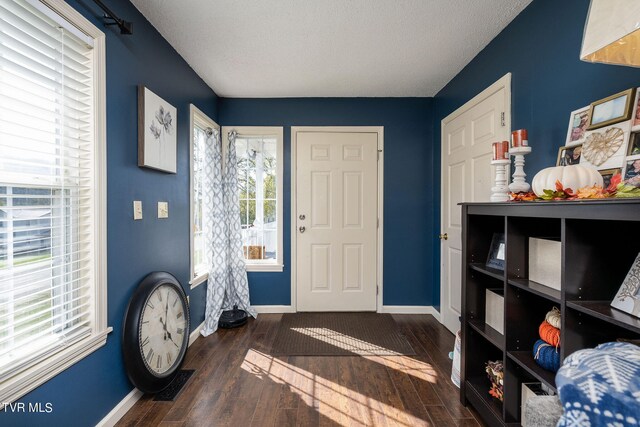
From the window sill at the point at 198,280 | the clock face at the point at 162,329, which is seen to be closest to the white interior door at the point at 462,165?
the clock face at the point at 162,329

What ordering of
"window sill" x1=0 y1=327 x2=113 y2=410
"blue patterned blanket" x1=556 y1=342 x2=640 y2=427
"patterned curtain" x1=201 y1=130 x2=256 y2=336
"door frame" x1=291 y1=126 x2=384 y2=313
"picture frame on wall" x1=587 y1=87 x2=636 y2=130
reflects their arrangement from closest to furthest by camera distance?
"blue patterned blanket" x1=556 y1=342 x2=640 y2=427, "window sill" x1=0 y1=327 x2=113 y2=410, "picture frame on wall" x1=587 y1=87 x2=636 y2=130, "patterned curtain" x1=201 y1=130 x2=256 y2=336, "door frame" x1=291 y1=126 x2=384 y2=313

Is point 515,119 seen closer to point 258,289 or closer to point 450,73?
point 450,73

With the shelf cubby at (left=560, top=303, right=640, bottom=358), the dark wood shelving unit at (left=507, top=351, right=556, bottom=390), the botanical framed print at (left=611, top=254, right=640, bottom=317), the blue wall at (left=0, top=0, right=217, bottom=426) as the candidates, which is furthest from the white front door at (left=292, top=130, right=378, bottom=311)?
the botanical framed print at (left=611, top=254, right=640, bottom=317)

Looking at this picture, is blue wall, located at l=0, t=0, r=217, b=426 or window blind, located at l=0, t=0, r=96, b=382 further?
blue wall, located at l=0, t=0, r=217, b=426

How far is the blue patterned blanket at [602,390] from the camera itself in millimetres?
538

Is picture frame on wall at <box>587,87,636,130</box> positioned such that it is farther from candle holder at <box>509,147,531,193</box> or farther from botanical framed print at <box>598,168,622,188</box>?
candle holder at <box>509,147,531,193</box>

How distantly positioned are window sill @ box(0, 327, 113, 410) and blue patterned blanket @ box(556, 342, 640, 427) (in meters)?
1.70

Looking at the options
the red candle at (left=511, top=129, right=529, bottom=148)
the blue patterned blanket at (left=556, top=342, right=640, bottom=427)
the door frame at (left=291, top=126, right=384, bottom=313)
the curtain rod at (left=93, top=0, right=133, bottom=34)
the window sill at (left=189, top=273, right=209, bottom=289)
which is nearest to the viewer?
the blue patterned blanket at (left=556, top=342, right=640, bottom=427)

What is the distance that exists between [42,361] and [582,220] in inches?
87.7

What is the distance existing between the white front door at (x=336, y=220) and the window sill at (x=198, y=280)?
99cm

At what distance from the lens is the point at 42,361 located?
126cm

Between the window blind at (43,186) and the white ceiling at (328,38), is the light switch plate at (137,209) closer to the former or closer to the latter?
the window blind at (43,186)

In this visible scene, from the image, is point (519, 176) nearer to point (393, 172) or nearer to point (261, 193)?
point (393, 172)

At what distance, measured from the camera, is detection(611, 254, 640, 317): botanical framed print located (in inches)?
38.4
